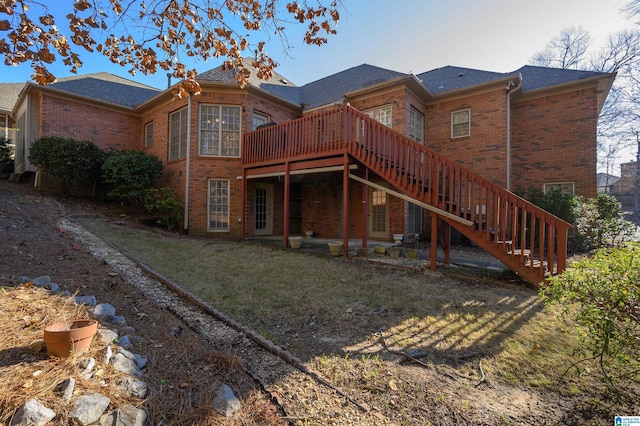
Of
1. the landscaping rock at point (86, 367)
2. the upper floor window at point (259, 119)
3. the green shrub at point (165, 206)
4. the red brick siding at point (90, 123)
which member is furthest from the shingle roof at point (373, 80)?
the landscaping rock at point (86, 367)

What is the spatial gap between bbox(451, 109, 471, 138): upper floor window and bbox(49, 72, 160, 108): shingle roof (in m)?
13.9

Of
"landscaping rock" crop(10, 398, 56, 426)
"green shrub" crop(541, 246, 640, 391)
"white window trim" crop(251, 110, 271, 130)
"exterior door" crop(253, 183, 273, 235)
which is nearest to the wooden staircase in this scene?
"white window trim" crop(251, 110, 271, 130)

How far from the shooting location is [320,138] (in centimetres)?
818

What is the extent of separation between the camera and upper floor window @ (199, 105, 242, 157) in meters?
10.9

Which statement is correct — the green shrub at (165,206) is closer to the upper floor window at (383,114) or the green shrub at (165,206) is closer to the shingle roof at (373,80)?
the shingle roof at (373,80)

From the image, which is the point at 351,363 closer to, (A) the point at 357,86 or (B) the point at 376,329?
(B) the point at 376,329

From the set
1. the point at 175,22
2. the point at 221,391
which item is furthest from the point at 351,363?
the point at 175,22

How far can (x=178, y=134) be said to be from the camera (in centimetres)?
1158

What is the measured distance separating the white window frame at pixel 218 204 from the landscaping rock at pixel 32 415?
380 inches

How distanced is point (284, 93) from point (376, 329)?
12.0 metres

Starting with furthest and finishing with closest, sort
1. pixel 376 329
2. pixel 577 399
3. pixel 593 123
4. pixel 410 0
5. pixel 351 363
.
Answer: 1. pixel 593 123
2. pixel 410 0
3. pixel 376 329
4. pixel 351 363
5. pixel 577 399

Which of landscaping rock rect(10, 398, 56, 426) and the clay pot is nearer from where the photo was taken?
landscaping rock rect(10, 398, 56, 426)

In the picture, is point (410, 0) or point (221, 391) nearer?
point (221, 391)

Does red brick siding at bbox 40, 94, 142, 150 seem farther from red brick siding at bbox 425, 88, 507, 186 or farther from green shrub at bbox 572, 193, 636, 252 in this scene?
green shrub at bbox 572, 193, 636, 252
